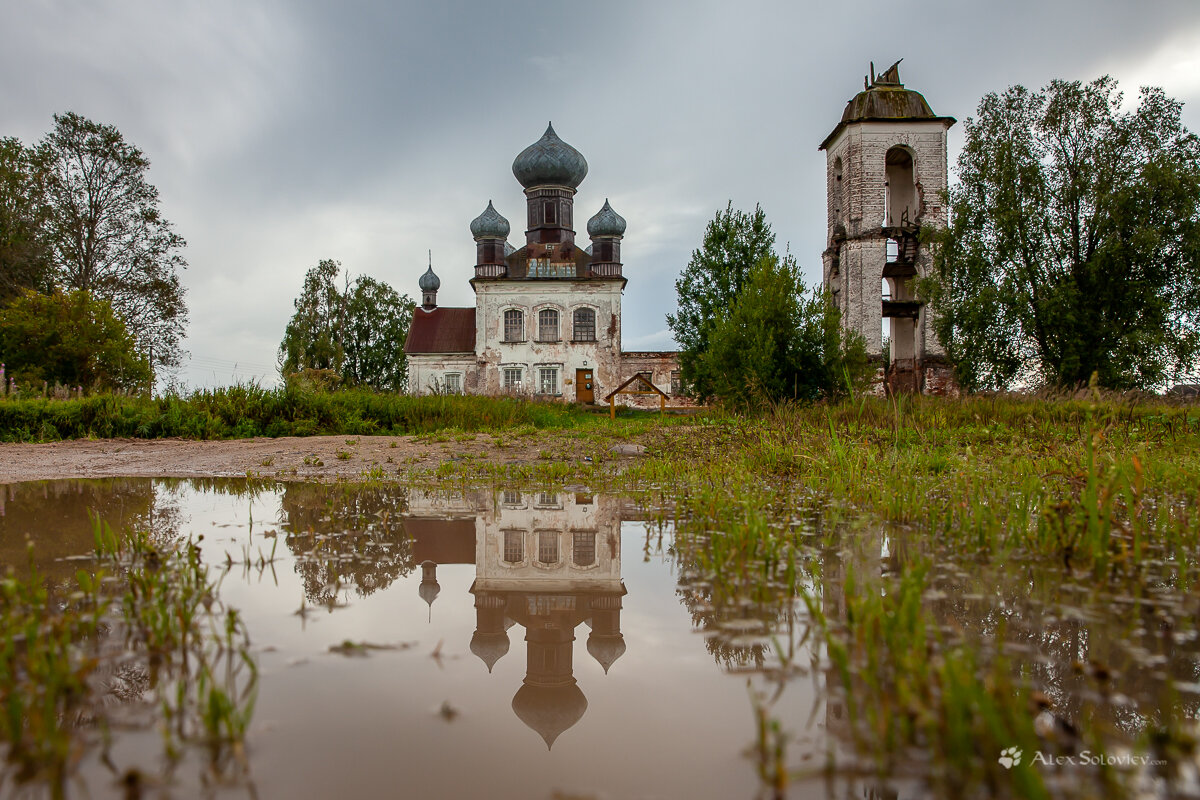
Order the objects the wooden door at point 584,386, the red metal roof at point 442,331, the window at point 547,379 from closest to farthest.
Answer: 1. the wooden door at point 584,386
2. the window at point 547,379
3. the red metal roof at point 442,331

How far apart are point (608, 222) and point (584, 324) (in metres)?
4.96

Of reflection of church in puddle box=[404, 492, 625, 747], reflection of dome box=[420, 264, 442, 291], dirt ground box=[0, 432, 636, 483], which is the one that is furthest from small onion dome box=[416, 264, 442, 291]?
reflection of church in puddle box=[404, 492, 625, 747]

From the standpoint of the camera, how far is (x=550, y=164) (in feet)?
112

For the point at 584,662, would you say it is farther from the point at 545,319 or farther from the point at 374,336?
the point at 374,336

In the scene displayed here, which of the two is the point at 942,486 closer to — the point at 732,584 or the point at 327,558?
the point at 732,584

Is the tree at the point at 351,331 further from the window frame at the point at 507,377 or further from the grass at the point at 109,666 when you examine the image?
the grass at the point at 109,666

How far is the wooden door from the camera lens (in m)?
32.3

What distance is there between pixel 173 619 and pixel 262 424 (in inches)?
428

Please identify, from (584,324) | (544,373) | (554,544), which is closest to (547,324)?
(584,324)

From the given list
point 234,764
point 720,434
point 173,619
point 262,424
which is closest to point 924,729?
point 234,764

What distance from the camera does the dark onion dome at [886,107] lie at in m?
24.2

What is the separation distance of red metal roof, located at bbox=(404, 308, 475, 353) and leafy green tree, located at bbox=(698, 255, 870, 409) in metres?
20.4

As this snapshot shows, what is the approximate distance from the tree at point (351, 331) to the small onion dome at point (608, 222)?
43.9 ft

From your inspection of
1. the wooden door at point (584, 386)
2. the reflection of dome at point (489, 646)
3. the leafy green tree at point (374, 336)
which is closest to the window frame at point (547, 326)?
the wooden door at point (584, 386)
